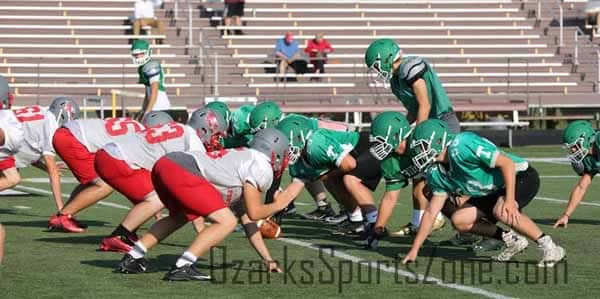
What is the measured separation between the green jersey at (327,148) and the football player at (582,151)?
1979 millimetres

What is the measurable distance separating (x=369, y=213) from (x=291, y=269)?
6.54 feet

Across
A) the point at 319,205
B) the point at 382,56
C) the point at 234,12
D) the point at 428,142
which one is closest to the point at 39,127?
the point at 319,205

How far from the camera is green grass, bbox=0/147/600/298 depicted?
7.75 metres

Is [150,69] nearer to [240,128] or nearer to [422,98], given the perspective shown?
[240,128]

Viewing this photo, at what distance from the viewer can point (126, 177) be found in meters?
9.36

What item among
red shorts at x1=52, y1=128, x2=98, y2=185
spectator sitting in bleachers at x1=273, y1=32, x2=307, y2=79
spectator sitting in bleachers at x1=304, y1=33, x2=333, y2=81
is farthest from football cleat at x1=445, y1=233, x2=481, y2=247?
spectator sitting in bleachers at x1=304, y1=33, x2=333, y2=81

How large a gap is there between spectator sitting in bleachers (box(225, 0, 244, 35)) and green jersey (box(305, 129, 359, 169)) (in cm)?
1715

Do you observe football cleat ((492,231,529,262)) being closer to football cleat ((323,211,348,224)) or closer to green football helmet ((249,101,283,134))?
green football helmet ((249,101,283,134))

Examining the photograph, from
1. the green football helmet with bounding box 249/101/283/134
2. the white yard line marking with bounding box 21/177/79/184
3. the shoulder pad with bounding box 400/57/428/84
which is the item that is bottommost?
the white yard line marking with bounding box 21/177/79/184

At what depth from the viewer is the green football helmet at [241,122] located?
1148 centimetres

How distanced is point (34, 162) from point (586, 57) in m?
18.1

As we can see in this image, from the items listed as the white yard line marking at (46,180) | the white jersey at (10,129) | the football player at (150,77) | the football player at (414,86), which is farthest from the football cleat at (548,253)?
the white yard line marking at (46,180)

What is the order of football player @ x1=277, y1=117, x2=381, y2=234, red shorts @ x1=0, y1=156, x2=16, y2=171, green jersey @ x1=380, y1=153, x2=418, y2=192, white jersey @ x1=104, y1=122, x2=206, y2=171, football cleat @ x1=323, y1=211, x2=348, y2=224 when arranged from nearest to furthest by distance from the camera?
white jersey @ x1=104, y1=122, x2=206, y2=171, football player @ x1=277, y1=117, x2=381, y2=234, green jersey @ x1=380, y1=153, x2=418, y2=192, red shorts @ x1=0, y1=156, x2=16, y2=171, football cleat @ x1=323, y1=211, x2=348, y2=224

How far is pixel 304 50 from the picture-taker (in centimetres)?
2659
